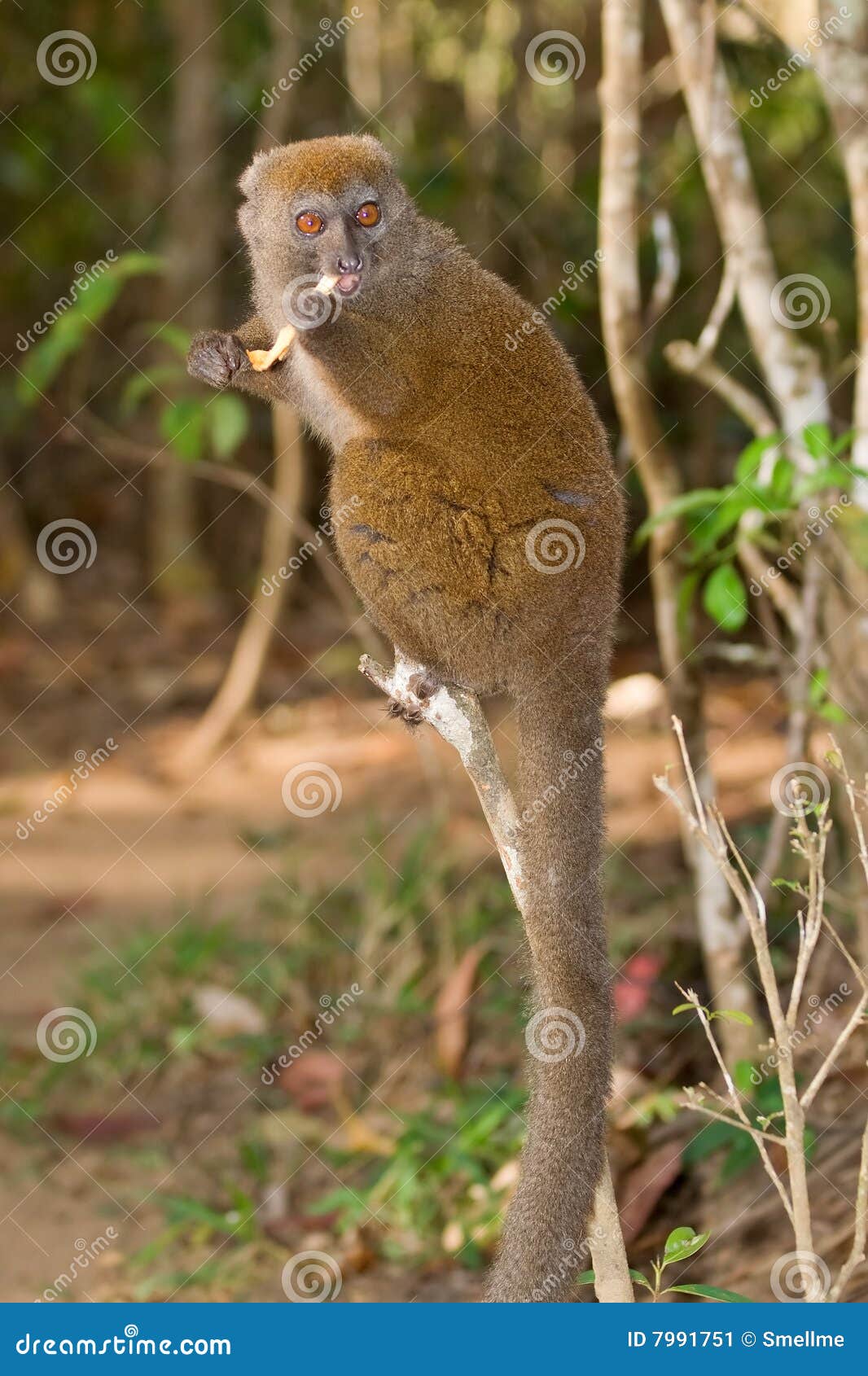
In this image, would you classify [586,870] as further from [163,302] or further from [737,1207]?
[163,302]

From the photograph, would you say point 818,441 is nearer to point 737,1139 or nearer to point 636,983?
point 737,1139

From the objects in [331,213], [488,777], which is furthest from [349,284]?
[488,777]

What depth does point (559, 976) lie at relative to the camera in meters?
2.90

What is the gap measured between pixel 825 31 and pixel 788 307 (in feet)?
2.86

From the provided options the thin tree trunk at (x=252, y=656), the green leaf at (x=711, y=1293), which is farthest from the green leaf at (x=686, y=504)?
the thin tree trunk at (x=252, y=656)

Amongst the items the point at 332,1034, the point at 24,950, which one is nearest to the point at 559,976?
the point at 332,1034

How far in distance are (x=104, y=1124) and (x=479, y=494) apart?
3042 millimetres

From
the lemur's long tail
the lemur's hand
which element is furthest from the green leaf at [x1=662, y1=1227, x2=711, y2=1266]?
the lemur's hand

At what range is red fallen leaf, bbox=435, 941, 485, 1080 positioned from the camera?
5348 mm

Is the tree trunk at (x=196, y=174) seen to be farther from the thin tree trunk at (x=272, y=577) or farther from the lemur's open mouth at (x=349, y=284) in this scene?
the lemur's open mouth at (x=349, y=284)

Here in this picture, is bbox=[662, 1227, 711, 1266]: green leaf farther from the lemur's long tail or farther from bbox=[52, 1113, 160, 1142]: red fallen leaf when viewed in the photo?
bbox=[52, 1113, 160, 1142]: red fallen leaf

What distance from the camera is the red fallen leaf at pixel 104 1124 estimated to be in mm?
5234

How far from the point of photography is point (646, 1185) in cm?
431

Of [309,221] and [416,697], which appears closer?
[416,697]
